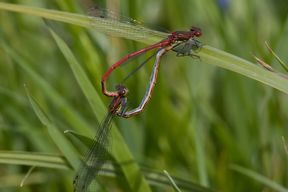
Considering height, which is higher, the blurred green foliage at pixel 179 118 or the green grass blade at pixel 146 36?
the green grass blade at pixel 146 36

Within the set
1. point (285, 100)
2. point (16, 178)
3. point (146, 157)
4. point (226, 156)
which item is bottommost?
point (16, 178)

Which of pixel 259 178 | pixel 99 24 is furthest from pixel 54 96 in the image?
pixel 259 178

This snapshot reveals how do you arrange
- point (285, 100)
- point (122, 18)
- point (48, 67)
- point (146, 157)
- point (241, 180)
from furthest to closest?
point (48, 67), point (285, 100), point (146, 157), point (241, 180), point (122, 18)

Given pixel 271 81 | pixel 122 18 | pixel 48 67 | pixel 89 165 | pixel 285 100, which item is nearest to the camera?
pixel 271 81

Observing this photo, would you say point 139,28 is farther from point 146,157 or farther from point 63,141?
point 146,157

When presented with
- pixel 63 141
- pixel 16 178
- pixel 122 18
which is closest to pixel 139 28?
pixel 122 18

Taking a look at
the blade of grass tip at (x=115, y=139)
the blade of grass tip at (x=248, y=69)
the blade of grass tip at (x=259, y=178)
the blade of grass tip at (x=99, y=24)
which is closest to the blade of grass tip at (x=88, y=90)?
the blade of grass tip at (x=115, y=139)

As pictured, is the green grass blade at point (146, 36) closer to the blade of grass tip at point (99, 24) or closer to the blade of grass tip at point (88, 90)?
the blade of grass tip at point (99, 24)

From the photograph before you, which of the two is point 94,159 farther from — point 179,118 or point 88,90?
point 179,118
